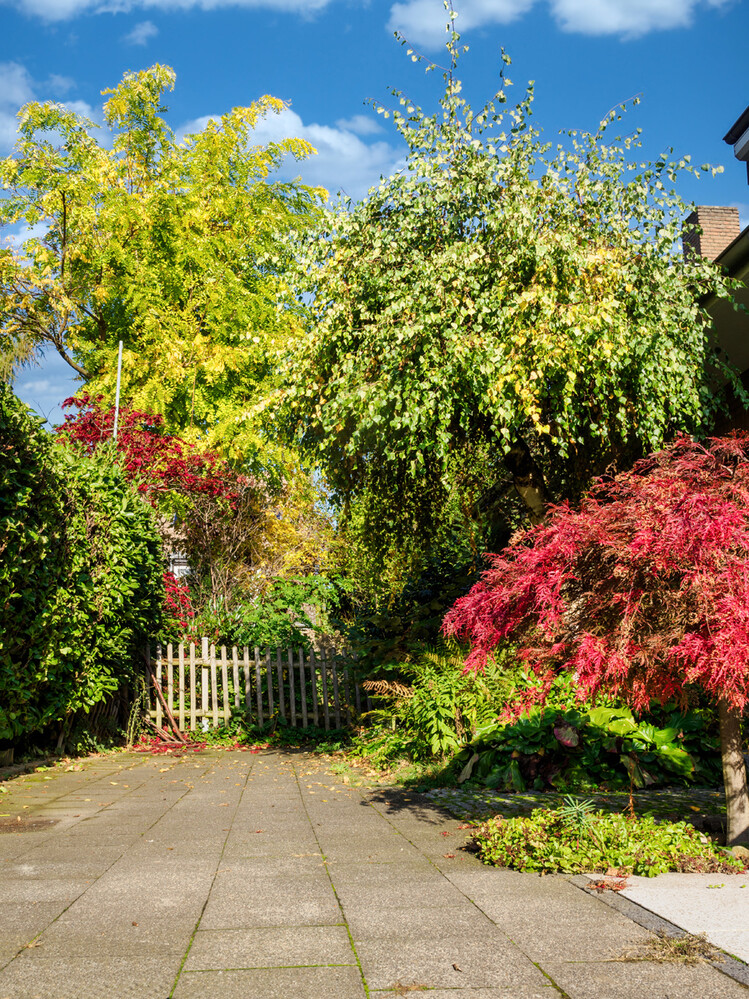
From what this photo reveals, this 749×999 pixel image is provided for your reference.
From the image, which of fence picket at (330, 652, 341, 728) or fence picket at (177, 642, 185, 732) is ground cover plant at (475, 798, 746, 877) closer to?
fence picket at (330, 652, 341, 728)

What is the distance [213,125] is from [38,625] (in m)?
15.3

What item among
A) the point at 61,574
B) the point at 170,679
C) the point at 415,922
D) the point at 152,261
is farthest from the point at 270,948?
the point at 152,261

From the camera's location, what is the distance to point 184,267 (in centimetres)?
1803

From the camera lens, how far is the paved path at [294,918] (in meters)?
2.84

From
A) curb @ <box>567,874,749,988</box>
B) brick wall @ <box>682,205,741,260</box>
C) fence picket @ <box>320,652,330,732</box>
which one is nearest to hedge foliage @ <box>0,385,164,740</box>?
fence picket @ <box>320,652,330,732</box>

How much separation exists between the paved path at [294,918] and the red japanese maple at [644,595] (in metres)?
1.19

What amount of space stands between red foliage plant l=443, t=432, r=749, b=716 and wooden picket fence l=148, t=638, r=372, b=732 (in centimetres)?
682

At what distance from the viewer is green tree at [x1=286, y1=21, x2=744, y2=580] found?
713 cm

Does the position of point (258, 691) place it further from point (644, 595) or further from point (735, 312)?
point (644, 595)

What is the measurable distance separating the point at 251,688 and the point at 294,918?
8484 millimetres

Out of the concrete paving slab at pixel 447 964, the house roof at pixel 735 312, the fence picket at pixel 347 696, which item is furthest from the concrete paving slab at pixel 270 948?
the fence picket at pixel 347 696

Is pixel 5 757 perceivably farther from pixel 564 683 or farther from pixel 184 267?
pixel 184 267

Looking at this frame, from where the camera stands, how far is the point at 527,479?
9.26 meters

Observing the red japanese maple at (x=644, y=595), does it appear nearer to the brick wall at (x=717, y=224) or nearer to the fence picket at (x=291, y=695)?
the fence picket at (x=291, y=695)
